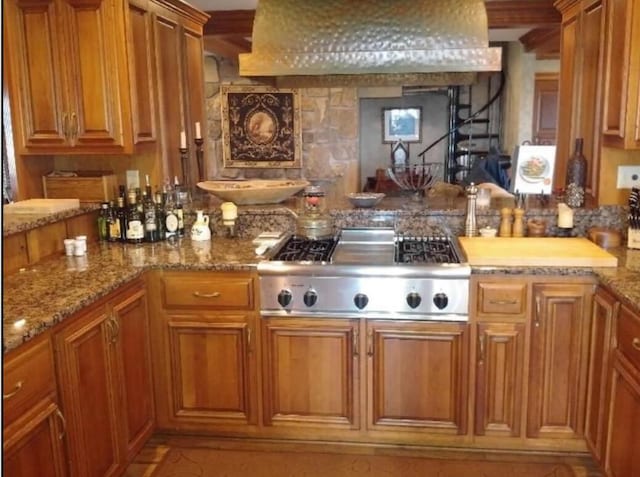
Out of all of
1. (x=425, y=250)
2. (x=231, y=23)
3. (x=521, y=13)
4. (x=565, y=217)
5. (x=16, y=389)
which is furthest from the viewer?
(x=231, y=23)

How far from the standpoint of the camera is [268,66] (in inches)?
103

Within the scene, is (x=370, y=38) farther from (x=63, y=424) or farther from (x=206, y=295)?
(x=63, y=424)

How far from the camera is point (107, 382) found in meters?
2.21

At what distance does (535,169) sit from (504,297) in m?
0.89

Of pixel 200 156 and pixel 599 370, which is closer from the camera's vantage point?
pixel 599 370

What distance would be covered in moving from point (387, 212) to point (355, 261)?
59cm

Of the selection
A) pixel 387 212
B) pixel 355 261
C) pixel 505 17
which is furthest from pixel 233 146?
pixel 355 261

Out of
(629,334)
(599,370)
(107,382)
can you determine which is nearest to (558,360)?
(599,370)

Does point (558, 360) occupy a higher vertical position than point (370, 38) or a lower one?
lower

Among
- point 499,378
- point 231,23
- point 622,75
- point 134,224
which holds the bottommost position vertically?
point 499,378

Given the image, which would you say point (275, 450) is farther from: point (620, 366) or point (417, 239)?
point (620, 366)

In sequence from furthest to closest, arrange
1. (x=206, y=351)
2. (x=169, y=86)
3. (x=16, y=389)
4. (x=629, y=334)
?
(x=169, y=86)
(x=206, y=351)
(x=629, y=334)
(x=16, y=389)

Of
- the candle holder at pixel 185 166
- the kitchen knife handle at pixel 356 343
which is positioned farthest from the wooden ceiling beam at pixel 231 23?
the kitchen knife handle at pixel 356 343

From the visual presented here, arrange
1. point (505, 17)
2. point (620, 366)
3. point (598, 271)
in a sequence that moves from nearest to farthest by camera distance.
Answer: point (620, 366)
point (598, 271)
point (505, 17)
